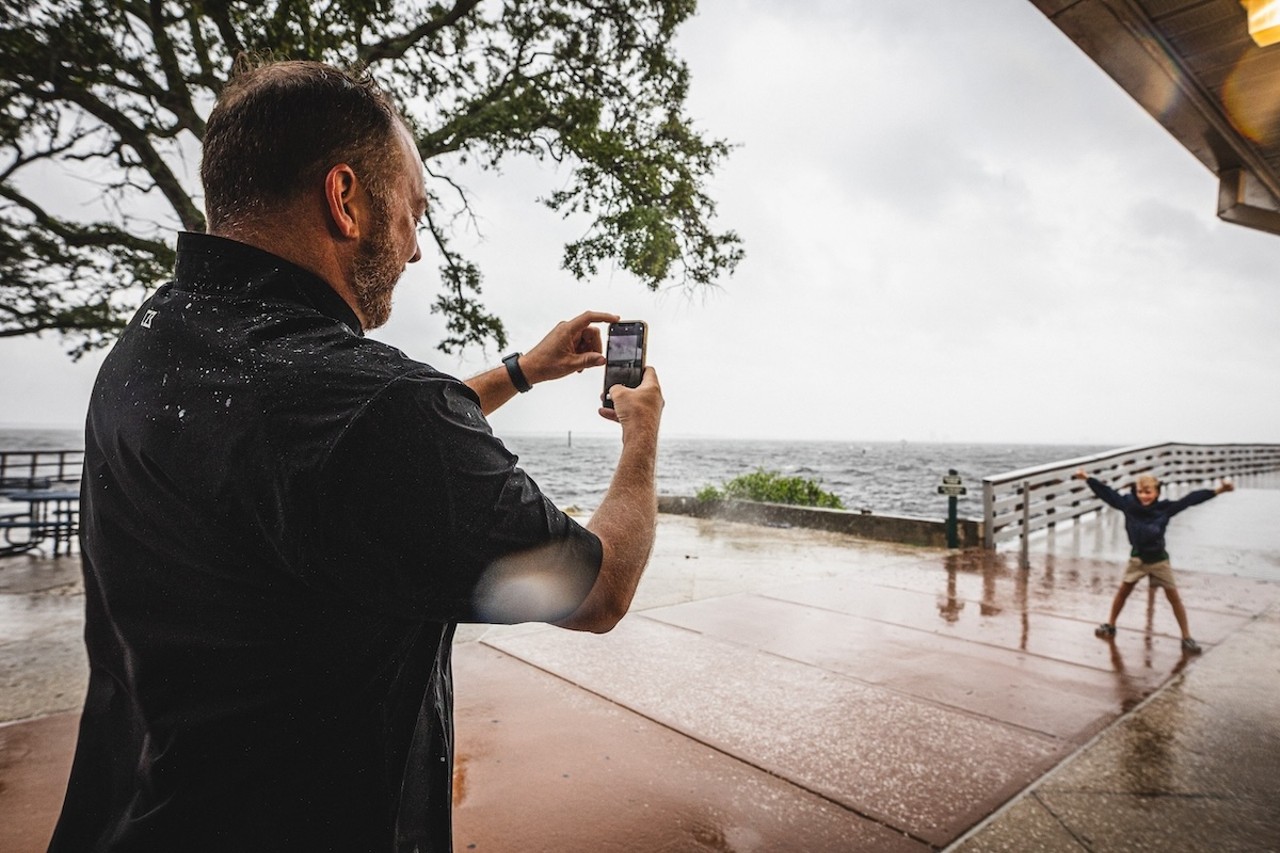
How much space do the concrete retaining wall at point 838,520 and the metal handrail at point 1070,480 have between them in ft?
1.71

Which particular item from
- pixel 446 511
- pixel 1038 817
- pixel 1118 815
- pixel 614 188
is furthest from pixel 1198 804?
pixel 614 188

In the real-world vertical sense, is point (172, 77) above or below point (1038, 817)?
above

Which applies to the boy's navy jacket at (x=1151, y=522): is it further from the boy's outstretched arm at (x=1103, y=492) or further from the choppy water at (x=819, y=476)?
the choppy water at (x=819, y=476)

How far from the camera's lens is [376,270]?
1228 millimetres

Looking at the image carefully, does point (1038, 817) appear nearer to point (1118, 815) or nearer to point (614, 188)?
point (1118, 815)

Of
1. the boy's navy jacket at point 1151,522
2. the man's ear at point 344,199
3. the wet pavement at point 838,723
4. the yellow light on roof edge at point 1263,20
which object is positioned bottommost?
the wet pavement at point 838,723

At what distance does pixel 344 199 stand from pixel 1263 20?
4265mm

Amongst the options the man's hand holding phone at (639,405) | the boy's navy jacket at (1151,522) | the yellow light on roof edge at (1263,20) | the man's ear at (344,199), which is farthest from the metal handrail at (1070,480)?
the man's ear at (344,199)

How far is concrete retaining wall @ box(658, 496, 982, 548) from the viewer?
33.9 feet

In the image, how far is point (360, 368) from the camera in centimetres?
89

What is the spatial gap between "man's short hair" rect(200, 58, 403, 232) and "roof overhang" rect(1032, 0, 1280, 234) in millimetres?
3604

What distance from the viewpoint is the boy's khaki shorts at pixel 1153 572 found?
5.71 meters

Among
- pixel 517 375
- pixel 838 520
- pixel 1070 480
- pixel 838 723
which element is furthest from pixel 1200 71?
pixel 1070 480

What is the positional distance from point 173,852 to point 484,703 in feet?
11.3
